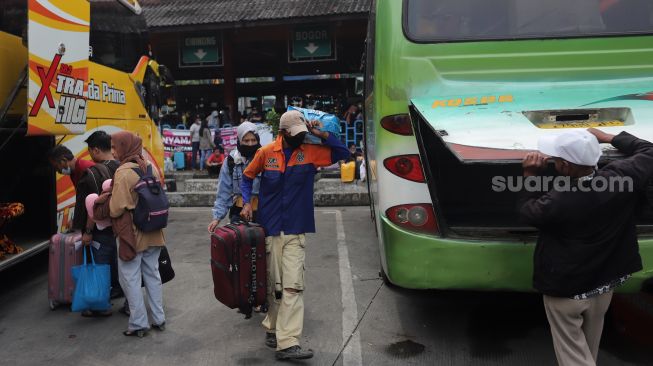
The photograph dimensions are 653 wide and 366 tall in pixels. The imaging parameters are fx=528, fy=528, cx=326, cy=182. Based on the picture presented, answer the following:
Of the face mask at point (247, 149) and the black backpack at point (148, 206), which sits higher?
the face mask at point (247, 149)

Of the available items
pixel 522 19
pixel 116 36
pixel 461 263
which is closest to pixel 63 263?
pixel 461 263

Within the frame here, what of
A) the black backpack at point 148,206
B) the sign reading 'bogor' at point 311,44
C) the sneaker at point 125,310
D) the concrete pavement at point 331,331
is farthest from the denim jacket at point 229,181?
the sign reading 'bogor' at point 311,44

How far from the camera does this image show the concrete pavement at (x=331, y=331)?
12.1 feet

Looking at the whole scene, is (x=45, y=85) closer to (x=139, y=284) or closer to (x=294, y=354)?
(x=139, y=284)

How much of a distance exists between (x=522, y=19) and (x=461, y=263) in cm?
177

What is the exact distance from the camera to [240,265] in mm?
3609

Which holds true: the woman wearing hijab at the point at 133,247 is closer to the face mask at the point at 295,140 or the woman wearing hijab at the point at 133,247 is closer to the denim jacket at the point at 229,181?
the denim jacket at the point at 229,181

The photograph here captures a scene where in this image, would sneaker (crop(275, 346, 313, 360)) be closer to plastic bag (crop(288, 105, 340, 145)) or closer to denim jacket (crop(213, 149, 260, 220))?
denim jacket (crop(213, 149, 260, 220))

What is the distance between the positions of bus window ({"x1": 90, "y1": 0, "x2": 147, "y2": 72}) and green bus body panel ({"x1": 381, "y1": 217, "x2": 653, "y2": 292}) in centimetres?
464

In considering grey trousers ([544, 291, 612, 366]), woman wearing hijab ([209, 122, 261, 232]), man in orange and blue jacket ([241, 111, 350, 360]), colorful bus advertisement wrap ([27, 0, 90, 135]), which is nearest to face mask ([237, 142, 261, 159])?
woman wearing hijab ([209, 122, 261, 232])

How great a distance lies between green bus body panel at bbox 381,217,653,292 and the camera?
3.21m

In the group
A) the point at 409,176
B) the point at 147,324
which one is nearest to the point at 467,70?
the point at 409,176

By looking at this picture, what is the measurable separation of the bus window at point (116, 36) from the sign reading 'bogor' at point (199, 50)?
284 inches

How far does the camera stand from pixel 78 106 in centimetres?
495
